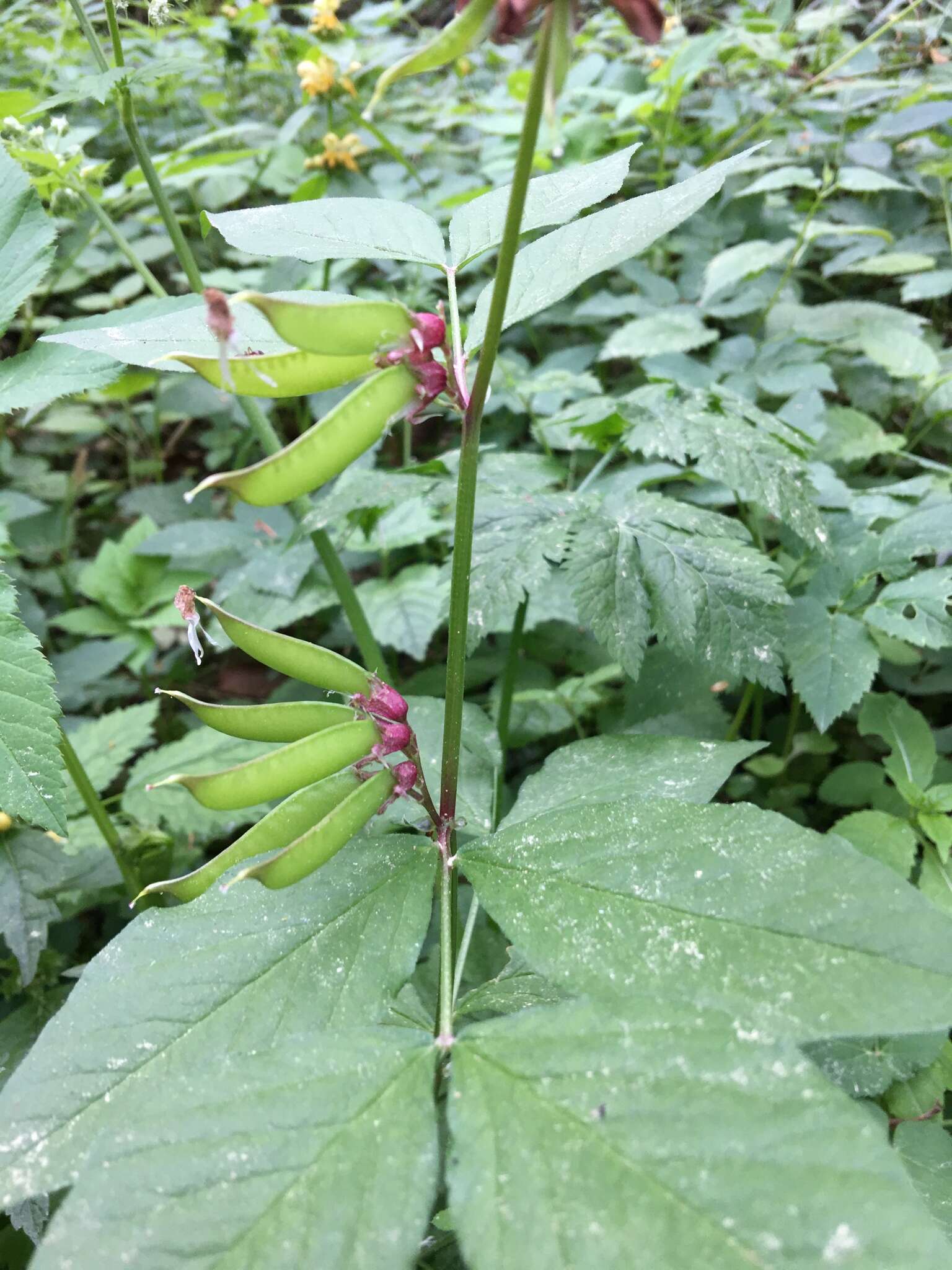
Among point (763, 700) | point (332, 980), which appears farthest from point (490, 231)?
point (763, 700)

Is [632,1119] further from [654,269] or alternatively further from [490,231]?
[654,269]

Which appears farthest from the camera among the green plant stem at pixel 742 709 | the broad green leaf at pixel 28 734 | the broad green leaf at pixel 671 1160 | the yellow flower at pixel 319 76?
the yellow flower at pixel 319 76

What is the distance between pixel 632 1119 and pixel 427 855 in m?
0.38

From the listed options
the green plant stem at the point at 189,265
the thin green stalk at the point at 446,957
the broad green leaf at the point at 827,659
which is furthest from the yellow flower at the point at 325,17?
the thin green stalk at the point at 446,957

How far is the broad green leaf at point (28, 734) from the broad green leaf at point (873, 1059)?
1034 mm

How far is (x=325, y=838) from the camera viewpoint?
0.79 meters

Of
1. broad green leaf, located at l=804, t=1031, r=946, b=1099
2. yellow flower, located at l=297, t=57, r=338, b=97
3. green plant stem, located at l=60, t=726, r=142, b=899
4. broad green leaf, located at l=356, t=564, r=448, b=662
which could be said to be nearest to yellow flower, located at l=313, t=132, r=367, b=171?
yellow flower, located at l=297, t=57, r=338, b=97

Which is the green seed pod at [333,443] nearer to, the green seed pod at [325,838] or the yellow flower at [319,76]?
the green seed pod at [325,838]

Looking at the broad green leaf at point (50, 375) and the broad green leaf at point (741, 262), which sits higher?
the broad green leaf at point (50, 375)

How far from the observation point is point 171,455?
374 cm

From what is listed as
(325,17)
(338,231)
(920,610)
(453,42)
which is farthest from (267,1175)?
(325,17)

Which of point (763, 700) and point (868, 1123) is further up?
point (868, 1123)

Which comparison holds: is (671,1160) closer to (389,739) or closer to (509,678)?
(389,739)

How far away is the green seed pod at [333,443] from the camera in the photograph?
72 cm
